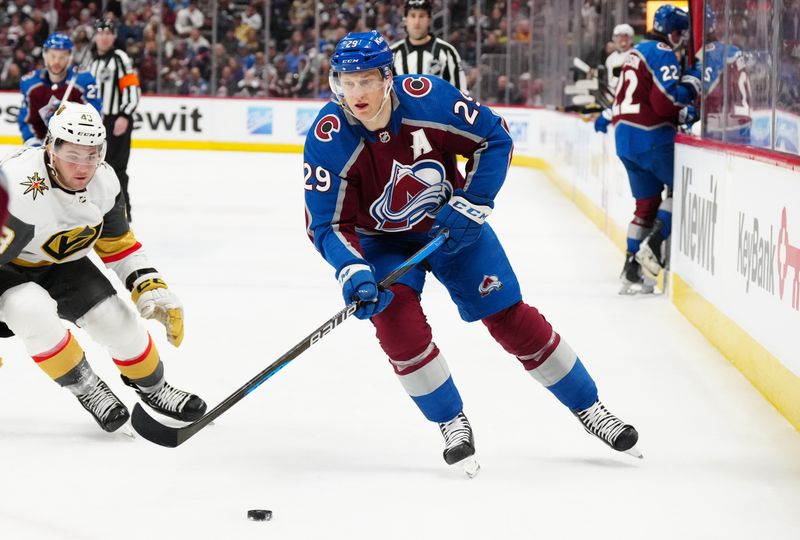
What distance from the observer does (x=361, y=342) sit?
467 centimetres

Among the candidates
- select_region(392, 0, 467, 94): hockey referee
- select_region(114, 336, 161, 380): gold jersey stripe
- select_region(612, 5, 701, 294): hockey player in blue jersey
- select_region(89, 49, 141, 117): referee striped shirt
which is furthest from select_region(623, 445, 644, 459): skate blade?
select_region(89, 49, 141, 117): referee striped shirt

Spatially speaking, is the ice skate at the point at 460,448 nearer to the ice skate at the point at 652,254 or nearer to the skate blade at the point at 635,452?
the skate blade at the point at 635,452

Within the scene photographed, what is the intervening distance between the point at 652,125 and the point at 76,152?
11.2 feet

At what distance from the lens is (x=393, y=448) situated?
10.5 ft

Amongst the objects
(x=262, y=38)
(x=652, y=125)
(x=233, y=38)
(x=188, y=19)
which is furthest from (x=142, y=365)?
(x=188, y=19)

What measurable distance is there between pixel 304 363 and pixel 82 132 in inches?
60.9

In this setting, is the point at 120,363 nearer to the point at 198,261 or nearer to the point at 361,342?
the point at 361,342

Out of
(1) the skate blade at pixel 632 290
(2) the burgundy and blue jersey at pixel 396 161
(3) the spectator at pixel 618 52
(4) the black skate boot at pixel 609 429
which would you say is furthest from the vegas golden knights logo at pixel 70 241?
(3) the spectator at pixel 618 52

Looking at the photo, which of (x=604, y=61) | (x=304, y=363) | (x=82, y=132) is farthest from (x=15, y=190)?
(x=604, y=61)

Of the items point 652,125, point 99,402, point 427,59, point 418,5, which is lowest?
point 99,402

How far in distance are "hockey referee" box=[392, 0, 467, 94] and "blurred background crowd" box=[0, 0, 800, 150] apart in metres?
6.92

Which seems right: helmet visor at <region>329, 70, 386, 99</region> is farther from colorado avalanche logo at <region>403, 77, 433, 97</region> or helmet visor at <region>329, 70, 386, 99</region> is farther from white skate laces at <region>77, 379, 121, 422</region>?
white skate laces at <region>77, 379, 121, 422</region>

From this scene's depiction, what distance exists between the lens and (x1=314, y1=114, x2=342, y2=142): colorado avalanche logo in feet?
9.35

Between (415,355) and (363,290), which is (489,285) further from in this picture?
(363,290)
